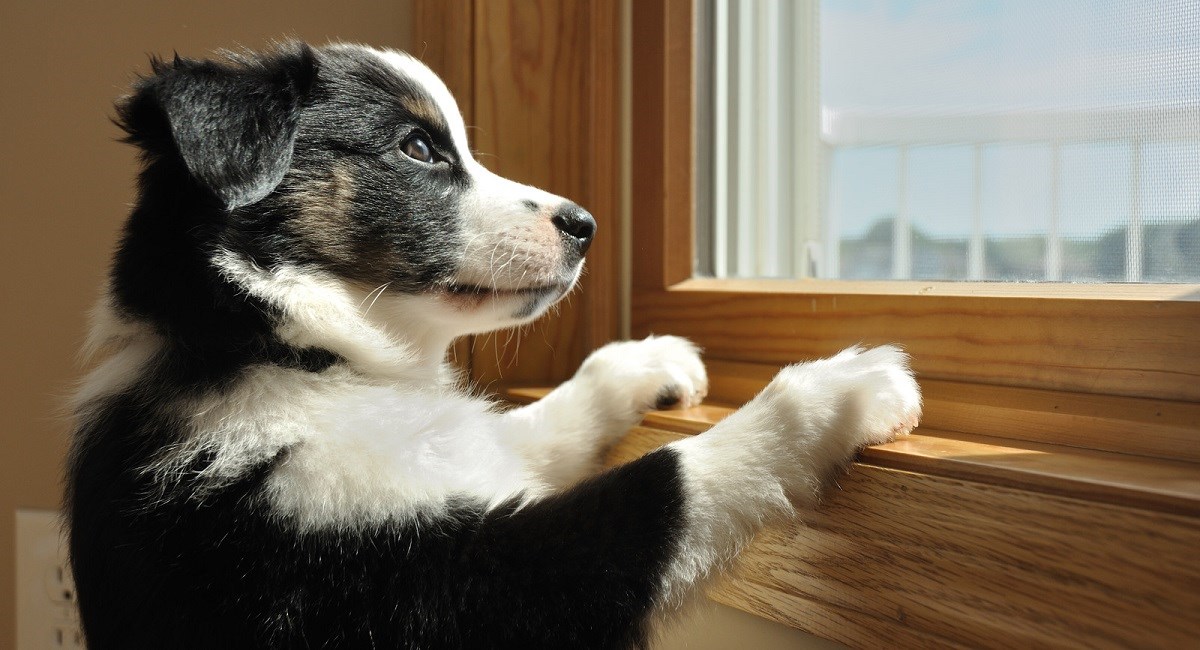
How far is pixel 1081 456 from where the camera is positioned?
84cm

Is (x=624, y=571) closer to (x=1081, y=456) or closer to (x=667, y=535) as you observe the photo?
(x=667, y=535)

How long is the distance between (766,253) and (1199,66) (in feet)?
2.21

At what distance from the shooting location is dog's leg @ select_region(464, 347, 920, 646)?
822 mm

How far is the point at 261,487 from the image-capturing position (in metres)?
0.84

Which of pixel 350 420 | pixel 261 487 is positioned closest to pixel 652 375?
pixel 350 420

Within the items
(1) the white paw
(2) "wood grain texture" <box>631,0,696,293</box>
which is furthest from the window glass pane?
(1) the white paw

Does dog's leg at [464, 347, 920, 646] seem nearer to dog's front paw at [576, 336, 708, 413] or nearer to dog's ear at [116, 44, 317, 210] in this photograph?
dog's front paw at [576, 336, 708, 413]

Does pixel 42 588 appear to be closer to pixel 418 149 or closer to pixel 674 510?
pixel 418 149

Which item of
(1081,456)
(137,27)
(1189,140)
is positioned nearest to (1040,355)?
(1081,456)

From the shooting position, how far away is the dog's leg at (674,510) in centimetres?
82

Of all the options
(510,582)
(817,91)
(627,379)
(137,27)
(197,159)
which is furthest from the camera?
(137,27)

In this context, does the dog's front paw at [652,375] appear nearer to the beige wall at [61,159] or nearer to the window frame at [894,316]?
the window frame at [894,316]

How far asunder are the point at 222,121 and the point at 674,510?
0.64 metres

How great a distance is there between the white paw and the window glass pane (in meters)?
0.27
